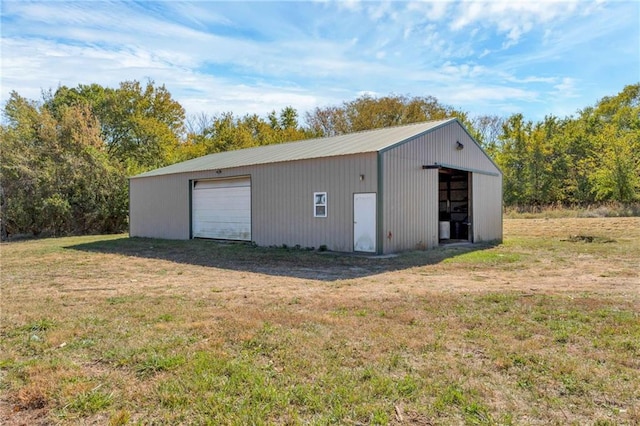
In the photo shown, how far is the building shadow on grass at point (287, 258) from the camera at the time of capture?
842 centimetres

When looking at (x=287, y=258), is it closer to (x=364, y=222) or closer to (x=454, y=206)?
(x=364, y=222)

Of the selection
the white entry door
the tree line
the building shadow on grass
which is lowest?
the building shadow on grass

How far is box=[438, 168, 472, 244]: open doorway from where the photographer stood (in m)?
15.3

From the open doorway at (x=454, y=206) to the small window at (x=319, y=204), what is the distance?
5402mm

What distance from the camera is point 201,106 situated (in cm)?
3825

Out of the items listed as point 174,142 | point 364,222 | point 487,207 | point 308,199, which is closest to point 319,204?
point 308,199

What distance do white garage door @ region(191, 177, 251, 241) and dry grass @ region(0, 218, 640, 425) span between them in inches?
267

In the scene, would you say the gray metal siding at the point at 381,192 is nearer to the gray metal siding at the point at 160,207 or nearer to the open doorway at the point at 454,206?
the open doorway at the point at 454,206

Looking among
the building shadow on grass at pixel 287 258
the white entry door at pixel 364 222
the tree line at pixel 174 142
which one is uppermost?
the tree line at pixel 174 142

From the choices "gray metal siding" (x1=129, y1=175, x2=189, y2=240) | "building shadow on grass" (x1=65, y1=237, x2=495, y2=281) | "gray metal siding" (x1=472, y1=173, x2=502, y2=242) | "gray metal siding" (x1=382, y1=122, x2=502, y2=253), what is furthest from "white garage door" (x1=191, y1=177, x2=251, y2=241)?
"gray metal siding" (x1=472, y1=173, x2=502, y2=242)

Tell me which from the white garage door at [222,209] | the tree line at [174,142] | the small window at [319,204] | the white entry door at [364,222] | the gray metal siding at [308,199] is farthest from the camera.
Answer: the tree line at [174,142]


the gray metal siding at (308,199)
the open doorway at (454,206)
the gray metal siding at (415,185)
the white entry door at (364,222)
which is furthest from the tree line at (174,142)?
the gray metal siding at (415,185)

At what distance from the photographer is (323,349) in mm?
3613

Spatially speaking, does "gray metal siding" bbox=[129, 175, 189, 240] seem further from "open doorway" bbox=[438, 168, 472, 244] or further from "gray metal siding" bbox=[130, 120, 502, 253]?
"open doorway" bbox=[438, 168, 472, 244]
